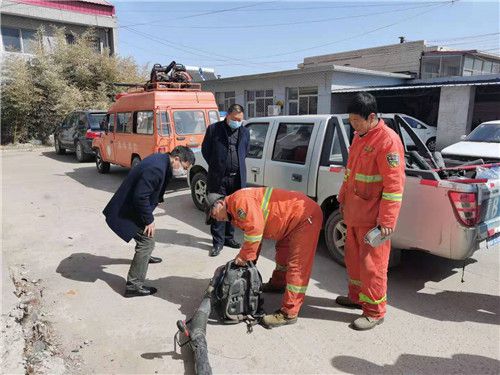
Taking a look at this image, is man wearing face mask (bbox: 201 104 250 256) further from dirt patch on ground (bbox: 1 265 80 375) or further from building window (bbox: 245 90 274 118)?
building window (bbox: 245 90 274 118)

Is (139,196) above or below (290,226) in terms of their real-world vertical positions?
above

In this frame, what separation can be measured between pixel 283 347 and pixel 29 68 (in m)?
21.8

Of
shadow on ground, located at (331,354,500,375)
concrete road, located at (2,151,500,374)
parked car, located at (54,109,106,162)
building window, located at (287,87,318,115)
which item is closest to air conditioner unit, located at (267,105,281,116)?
building window, located at (287,87,318,115)

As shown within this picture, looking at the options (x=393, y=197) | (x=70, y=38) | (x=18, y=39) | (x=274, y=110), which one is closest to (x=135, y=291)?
(x=393, y=197)

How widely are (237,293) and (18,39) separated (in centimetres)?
2551

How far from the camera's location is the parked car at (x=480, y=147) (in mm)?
8219

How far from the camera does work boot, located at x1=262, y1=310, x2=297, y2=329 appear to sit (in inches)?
131

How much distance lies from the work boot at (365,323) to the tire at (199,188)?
12.8ft

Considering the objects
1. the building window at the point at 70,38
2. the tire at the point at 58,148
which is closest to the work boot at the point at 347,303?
the tire at the point at 58,148

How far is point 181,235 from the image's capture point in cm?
584

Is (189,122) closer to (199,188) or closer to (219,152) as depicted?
(199,188)

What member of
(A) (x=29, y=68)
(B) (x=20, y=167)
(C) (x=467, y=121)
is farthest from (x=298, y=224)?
(A) (x=29, y=68)

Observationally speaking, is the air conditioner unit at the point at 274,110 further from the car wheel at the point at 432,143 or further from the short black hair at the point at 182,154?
the short black hair at the point at 182,154

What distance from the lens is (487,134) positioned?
9.42 m
